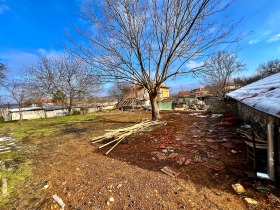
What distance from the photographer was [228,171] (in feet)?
9.52

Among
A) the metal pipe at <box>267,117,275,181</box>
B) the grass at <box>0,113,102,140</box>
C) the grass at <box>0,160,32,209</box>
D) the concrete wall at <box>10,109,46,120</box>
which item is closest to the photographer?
the metal pipe at <box>267,117,275,181</box>

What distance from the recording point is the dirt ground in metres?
2.22

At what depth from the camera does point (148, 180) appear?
110 inches

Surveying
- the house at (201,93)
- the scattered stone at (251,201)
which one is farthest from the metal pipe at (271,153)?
the house at (201,93)

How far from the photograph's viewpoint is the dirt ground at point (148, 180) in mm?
2219

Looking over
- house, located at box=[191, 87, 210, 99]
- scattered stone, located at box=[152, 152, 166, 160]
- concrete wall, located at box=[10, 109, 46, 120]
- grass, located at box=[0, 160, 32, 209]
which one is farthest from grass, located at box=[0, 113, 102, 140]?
house, located at box=[191, 87, 210, 99]

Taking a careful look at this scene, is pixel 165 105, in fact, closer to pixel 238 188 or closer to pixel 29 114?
pixel 29 114

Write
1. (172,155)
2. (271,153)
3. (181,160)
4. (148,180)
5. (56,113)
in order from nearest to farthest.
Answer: (271,153)
(148,180)
(181,160)
(172,155)
(56,113)

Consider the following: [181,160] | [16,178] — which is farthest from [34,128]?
[181,160]

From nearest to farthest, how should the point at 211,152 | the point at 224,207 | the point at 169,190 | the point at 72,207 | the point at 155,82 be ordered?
the point at 224,207
the point at 72,207
the point at 169,190
the point at 211,152
the point at 155,82

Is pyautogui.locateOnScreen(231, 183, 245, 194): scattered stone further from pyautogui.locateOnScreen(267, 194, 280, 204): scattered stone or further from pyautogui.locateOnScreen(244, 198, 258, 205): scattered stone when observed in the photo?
pyautogui.locateOnScreen(267, 194, 280, 204): scattered stone

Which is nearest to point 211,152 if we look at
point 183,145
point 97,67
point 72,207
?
point 183,145

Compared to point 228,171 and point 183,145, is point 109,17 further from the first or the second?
point 228,171

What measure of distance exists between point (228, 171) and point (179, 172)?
1006 mm
